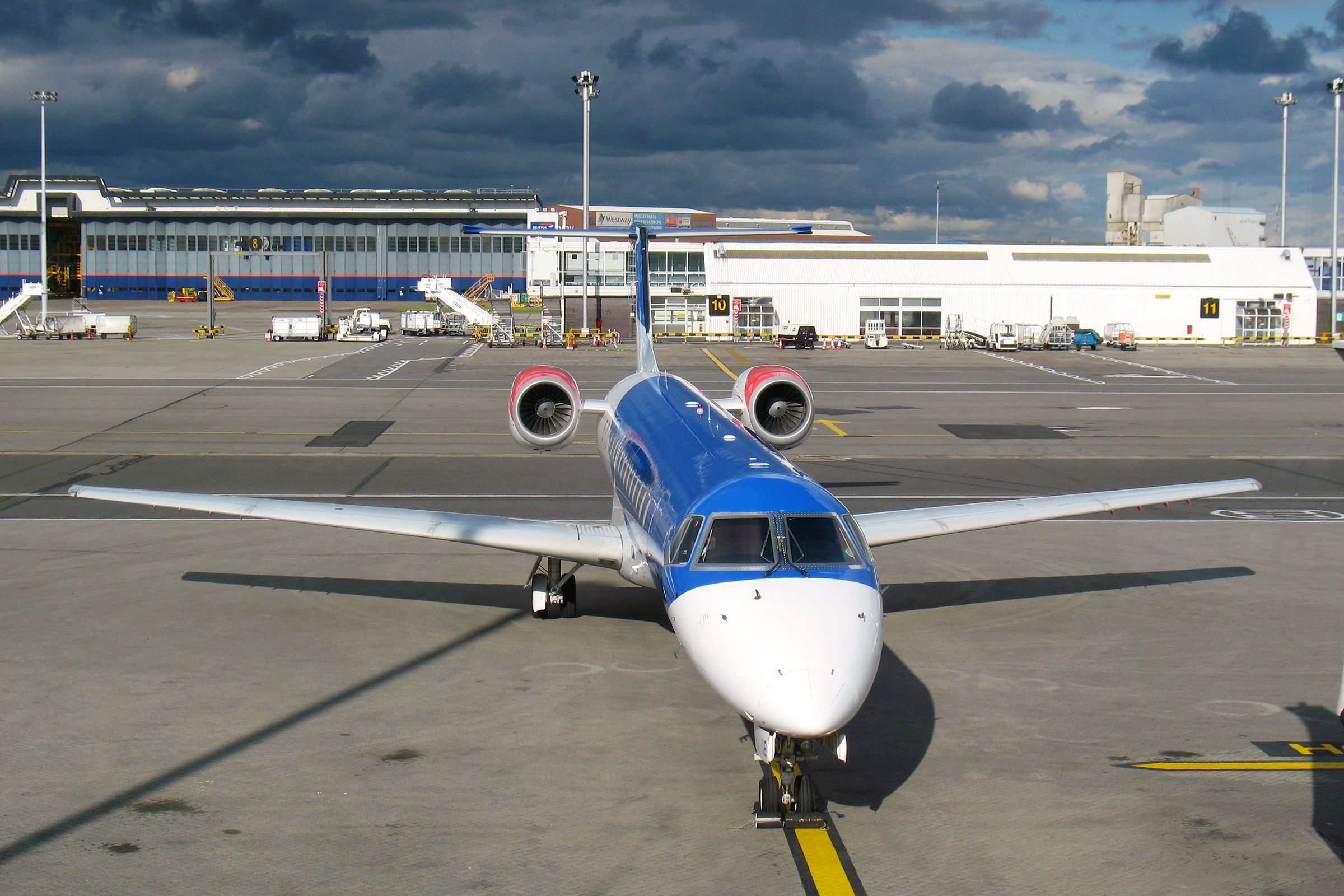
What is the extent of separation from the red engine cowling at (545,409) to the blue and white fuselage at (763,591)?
6.00 meters

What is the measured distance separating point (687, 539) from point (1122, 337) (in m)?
78.3

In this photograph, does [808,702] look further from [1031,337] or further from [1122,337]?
[1122,337]

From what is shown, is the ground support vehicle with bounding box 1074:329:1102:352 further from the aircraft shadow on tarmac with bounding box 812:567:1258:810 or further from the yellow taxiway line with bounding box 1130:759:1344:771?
the yellow taxiway line with bounding box 1130:759:1344:771

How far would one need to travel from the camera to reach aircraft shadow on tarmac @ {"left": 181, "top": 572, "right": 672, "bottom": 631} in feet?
54.6

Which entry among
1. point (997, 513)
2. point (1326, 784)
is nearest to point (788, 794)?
point (1326, 784)

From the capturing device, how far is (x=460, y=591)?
17.5 meters

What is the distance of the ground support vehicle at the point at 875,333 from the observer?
81.4m

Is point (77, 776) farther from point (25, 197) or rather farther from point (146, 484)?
point (25, 197)

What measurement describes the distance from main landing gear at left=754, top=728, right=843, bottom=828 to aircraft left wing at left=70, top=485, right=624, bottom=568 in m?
5.24

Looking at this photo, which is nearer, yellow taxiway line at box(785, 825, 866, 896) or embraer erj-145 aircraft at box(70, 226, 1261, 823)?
yellow taxiway line at box(785, 825, 866, 896)

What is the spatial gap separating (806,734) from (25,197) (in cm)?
17374

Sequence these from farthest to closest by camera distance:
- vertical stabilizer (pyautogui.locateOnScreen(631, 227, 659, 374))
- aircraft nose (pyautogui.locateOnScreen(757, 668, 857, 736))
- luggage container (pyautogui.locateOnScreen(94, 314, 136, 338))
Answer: luggage container (pyautogui.locateOnScreen(94, 314, 136, 338)) → vertical stabilizer (pyautogui.locateOnScreen(631, 227, 659, 374)) → aircraft nose (pyautogui.locateOnScreen(757, 668, 857, 736))

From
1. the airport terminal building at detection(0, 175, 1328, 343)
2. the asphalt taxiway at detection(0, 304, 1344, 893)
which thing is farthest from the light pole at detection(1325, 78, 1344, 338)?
the asphalt taxiway at detection(0, 304, 1344, 893)

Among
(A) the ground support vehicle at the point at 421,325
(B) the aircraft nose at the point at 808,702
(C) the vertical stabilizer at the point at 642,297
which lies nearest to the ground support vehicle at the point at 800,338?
(A) the ground support vehicle at the point at 421,325
